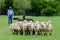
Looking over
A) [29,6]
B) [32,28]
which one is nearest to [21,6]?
[29,6]

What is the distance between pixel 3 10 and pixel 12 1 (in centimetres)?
512

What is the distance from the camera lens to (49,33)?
21828 millimetres

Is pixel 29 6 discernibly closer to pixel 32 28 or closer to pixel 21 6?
pixel 21 6

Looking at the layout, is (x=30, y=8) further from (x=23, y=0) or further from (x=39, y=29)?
(x=39, y=29)

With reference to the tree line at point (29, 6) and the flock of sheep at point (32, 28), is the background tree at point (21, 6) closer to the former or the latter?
the tree line at point (29, 6)

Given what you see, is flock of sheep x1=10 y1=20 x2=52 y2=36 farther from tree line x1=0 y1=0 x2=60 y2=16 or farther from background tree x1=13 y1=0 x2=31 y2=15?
background tree x1=13 y1=0 x2=31 y2=15

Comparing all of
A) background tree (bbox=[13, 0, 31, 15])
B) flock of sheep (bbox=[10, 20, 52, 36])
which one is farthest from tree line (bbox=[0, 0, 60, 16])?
flock of sheep (bbox=[10, 20, 52, 36])

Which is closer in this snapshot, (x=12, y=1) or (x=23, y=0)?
(x=12, y=1)

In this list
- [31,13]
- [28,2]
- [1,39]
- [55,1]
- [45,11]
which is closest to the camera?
[1,39]

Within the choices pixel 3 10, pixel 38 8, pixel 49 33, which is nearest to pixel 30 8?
pixel 38 8

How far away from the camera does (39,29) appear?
20.9 metres

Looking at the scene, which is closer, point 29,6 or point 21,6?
point 29,6

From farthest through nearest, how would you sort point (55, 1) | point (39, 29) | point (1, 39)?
point (55, 1), point (39, 29), point (1, 39)

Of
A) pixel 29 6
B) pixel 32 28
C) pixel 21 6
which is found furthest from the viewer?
pixel 21 6
